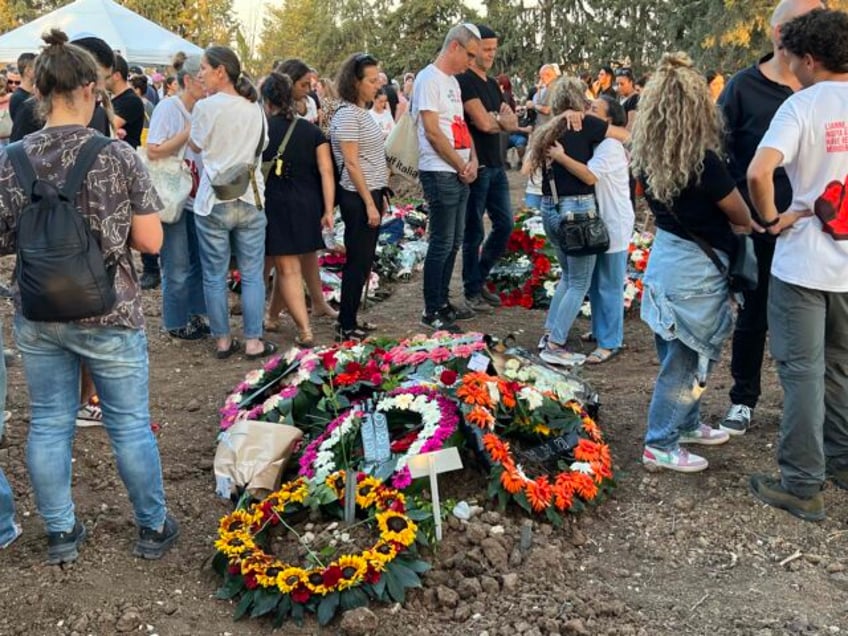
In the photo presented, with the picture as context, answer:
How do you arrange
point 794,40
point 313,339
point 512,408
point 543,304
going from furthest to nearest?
point 543,304 < point 313,339 < point 512,408 < point 794,40

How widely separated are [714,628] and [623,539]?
2.22 ft

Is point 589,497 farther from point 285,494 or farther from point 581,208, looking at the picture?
point 581,208

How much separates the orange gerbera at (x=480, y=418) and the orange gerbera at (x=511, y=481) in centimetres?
23

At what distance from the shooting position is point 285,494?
3.64 metres

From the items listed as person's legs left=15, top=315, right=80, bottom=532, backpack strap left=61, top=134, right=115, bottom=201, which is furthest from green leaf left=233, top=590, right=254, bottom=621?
backpack strap left=61, top=134, right=115, bottom=201

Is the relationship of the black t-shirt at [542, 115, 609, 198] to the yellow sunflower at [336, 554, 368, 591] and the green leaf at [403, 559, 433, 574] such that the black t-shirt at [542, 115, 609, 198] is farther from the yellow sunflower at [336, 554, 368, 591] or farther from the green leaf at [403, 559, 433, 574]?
the yellow sunflower at [336, 554, 368, 591]

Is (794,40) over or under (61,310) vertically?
over

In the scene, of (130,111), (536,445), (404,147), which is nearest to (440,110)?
(404,147)

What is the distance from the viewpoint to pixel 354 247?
242 inches

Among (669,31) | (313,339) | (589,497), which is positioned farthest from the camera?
(669,31)

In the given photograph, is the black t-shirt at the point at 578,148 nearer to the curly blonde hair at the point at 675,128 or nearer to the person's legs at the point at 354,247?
the person's legs at the point at 354,247

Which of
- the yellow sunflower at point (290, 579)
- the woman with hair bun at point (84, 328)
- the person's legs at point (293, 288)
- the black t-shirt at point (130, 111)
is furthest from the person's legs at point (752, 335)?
the black t-shirt at point (130, 111)

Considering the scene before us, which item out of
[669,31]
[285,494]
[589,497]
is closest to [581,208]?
[589,497]

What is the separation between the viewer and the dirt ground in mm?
3109
